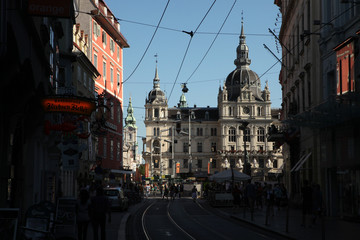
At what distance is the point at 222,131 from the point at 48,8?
4893 inches

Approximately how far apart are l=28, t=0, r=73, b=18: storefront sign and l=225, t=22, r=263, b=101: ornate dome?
4847 inches

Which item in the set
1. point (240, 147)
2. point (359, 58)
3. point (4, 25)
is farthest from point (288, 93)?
point (240, 147)

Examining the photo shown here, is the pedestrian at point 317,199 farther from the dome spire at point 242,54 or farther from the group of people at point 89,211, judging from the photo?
the dome spire at point 242,54

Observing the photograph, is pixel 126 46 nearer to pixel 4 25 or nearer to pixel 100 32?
pixel 100 32

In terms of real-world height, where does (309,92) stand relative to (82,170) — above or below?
above

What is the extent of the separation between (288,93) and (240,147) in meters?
92.8

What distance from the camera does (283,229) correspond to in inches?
840

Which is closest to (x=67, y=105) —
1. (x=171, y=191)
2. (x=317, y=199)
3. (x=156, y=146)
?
(x=317, y=199)

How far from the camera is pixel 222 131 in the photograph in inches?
5394

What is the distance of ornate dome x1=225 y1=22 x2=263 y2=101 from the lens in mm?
137375

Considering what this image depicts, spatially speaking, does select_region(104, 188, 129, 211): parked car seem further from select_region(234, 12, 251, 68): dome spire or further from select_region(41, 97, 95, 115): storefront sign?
select_region(234, 12, 251, 68): dome spire

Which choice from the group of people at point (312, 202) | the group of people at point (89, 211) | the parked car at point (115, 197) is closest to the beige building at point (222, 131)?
the parked car at point (115, 197)

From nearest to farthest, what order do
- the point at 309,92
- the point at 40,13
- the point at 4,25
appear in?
the point at 4,25 → the point at 40,13 → the point at 309,92

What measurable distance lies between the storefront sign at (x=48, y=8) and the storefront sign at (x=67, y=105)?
4.30m
